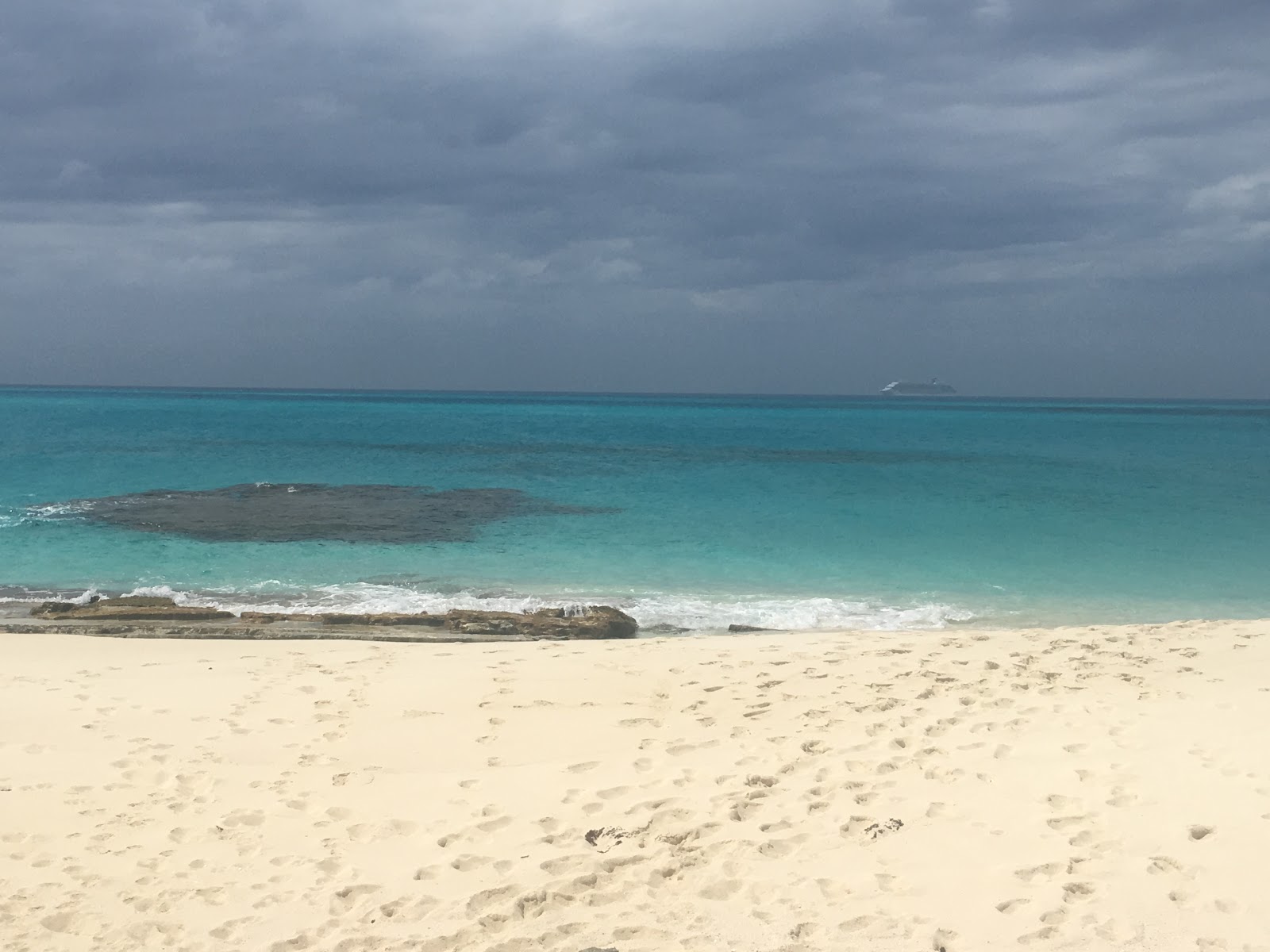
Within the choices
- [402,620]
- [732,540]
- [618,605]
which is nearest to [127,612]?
[402,620]

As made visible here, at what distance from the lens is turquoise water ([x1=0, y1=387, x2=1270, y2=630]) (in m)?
15.1

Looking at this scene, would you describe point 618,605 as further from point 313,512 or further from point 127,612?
point 313,512

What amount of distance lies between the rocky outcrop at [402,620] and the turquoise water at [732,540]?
52.9 inches

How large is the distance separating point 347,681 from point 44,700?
2514 mm

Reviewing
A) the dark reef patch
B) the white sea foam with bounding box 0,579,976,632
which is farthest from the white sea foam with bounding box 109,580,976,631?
the dark reef patch

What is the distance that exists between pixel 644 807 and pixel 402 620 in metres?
7.20

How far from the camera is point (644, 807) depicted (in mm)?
5926

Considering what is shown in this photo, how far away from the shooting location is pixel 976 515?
82.3ft

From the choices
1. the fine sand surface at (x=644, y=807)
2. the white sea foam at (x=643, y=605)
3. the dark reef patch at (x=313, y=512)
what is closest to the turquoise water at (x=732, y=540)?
the white sea foam at (x=643, y=605)

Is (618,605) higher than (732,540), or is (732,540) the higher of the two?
(732,540)

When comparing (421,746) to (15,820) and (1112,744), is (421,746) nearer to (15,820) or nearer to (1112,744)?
(15,820)

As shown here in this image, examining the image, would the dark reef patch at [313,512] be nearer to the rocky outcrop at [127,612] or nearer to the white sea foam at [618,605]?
the white sea foam at [618,605]

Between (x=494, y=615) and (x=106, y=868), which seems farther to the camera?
(x=494, y=615)

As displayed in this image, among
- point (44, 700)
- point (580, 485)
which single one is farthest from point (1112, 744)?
point (580, 485)
